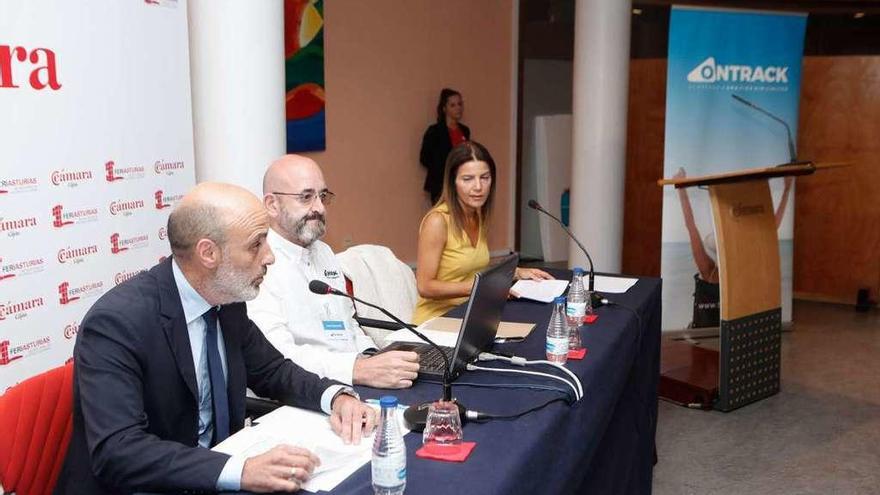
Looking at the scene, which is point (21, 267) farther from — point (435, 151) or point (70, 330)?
point (435, 151)

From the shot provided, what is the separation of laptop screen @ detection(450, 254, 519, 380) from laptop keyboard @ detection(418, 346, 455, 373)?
0.15 feet

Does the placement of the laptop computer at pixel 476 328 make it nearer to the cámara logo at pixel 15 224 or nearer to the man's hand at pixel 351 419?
the man's hand at pixel 351 419

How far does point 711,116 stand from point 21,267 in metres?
4.09

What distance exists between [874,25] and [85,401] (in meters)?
7.03

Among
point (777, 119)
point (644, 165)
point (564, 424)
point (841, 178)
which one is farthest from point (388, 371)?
point (841, 178)

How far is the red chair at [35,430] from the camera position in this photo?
1729 mm

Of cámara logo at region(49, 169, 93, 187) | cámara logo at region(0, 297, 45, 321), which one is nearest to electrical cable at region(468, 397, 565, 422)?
cámara logo at region(0, 297, 45, 321)

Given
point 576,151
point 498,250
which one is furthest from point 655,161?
point 498,250

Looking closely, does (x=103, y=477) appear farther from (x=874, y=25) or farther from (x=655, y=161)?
(x=874, y=25)

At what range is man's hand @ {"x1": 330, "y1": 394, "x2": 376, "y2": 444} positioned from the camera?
5.90 feet

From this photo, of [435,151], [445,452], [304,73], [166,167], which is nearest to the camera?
[445,452]

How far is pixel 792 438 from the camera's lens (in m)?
3.98

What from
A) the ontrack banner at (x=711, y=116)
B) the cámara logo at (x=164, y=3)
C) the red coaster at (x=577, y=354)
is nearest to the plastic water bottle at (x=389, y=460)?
the red coaster at (x=577, y=354)

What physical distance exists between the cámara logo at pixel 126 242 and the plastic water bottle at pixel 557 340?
67.8 inches
